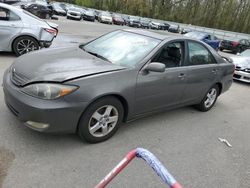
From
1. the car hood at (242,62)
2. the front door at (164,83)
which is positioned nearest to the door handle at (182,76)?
the front door at (164,83)

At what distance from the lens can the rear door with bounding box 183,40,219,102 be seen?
4555mm

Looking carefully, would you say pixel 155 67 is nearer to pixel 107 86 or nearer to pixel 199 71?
pixel 107 86

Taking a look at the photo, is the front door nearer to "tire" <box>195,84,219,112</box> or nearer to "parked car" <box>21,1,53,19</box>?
"tire" <box>195,84,219,112</box>

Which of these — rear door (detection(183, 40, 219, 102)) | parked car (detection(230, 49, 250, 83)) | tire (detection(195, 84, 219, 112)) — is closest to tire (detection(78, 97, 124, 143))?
rear door (detection(183, 40, 219, 102))

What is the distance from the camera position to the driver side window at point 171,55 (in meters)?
4.05

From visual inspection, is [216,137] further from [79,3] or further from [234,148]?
[79,3]

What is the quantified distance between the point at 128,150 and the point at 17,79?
1708mm

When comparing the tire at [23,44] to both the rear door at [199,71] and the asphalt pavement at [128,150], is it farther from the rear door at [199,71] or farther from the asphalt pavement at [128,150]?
the rear door at [199,71]

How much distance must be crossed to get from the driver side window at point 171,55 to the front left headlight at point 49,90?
1.46 meters

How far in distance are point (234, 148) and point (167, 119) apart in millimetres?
1205

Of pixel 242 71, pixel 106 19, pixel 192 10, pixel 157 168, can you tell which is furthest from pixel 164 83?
pixel 192 10

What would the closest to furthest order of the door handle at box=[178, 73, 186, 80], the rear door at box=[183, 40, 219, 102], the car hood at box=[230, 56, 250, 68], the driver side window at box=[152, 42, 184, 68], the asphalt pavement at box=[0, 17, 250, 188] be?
the asphalt pavement at box=[0, 17, 250, 188] < the driver side window at box=[152, 42, 184, 68] < the door handle at box=[178, 73, 186, 80] < the rear door at box=[183, 40, 219, 102] < the car hood at box=[230, 56, 250, 68]

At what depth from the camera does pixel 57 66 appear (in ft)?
11.2

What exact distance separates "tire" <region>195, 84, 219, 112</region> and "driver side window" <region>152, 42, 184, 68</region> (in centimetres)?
127
